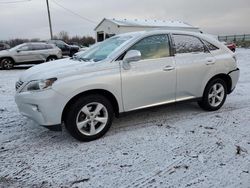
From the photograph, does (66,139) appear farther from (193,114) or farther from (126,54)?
(193,114)

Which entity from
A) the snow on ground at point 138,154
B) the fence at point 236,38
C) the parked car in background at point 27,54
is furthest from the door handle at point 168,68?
the fence at point 236,38

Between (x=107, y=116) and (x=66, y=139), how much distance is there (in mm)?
755

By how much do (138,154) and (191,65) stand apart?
2164 mm

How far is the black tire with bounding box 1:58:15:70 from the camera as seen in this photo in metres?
14.5

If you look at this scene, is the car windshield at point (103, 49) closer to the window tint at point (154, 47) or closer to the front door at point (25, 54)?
the window tint at point (154, 47)

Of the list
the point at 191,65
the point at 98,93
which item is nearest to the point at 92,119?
the point at 98,93

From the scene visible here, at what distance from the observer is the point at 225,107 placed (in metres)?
Result: 5.95

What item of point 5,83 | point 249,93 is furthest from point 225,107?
point 5,83

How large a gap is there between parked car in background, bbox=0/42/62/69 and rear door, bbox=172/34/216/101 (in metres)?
11.5

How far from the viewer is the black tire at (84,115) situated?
13.2ft

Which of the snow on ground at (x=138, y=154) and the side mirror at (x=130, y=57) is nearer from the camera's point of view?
the snow on ground at (x=138, y=154)

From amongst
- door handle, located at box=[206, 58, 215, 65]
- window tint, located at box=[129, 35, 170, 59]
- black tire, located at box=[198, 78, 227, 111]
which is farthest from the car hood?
black tire, located at box=[198, 78, 227, 111]

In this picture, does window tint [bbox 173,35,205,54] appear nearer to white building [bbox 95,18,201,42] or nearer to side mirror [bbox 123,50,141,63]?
side mirror [bbox 123,50,141,63]

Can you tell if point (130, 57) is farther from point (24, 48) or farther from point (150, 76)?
point (24, 48)
